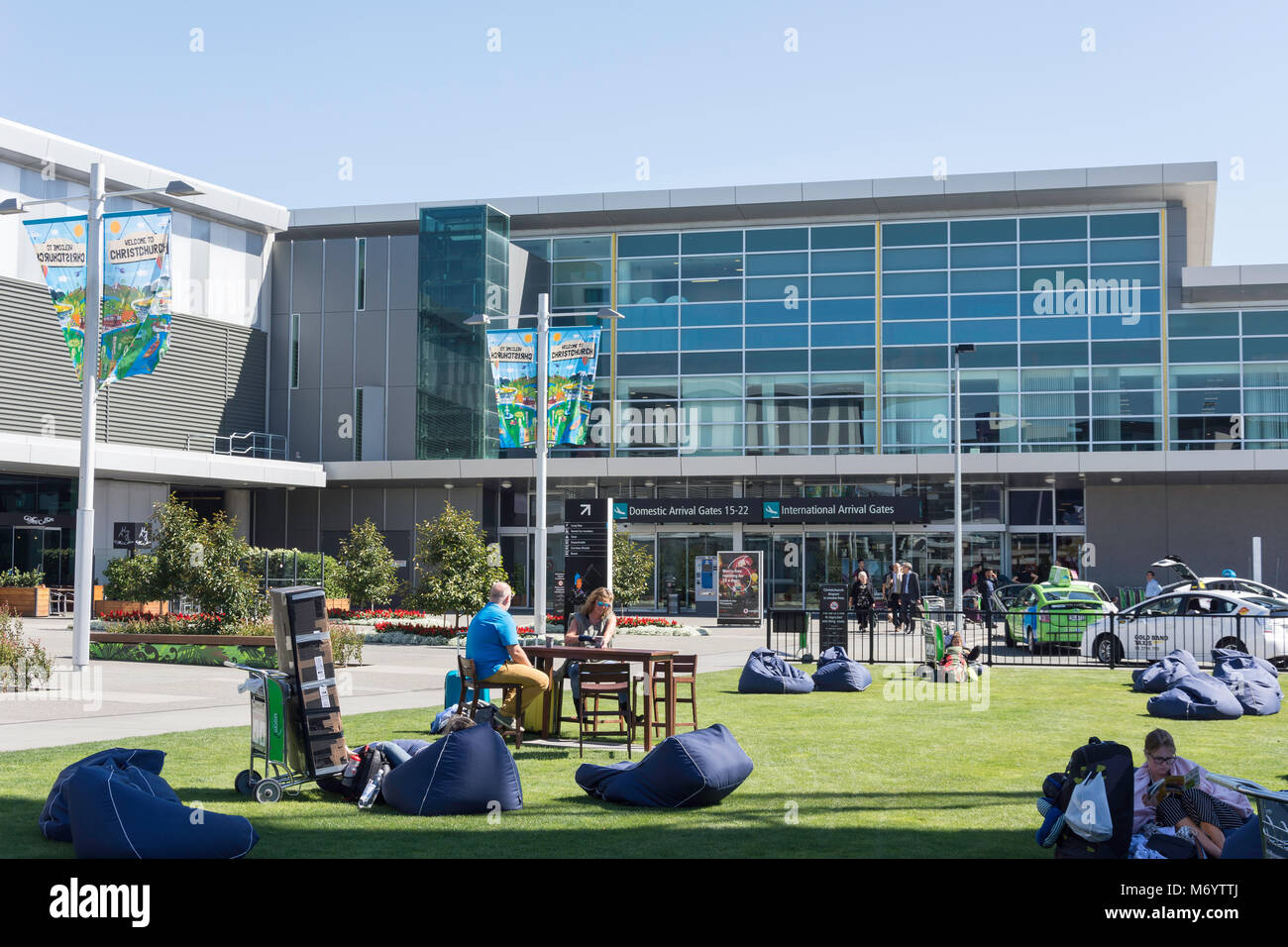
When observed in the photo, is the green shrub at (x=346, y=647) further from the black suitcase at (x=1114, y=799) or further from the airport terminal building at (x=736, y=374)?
the airport terminal building at (x=736, y=374)

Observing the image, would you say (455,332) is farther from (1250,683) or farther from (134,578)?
(1250,683)

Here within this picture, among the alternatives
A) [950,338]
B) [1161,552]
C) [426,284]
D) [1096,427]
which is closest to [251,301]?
[426,284]

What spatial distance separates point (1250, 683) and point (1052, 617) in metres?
8.98

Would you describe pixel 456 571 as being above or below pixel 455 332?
below

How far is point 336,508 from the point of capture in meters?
45.7

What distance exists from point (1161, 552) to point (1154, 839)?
35995 millimetres

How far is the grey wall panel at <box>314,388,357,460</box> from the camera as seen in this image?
4497 cm

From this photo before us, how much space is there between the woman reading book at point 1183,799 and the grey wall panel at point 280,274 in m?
42.3

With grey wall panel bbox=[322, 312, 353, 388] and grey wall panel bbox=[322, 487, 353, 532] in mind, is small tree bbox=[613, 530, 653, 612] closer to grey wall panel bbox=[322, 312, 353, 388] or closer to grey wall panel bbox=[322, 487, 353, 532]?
grey wall panel bbox=[322, 487, 353, 532]

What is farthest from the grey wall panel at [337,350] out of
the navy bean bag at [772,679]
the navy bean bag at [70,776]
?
the navy bean bag at [70,776]

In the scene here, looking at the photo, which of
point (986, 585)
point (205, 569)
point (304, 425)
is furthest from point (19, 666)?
point (304, 425)

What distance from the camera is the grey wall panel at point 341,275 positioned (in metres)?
45.2

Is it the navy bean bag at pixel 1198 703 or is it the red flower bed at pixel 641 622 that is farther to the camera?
the red flower bed at pixel 641 622

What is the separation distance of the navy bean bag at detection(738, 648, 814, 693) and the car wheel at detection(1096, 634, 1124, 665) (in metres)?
7.45
